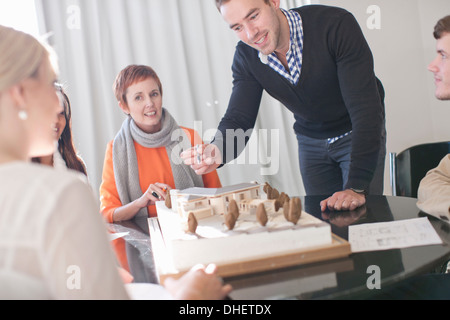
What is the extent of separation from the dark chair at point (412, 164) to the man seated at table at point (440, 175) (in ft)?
1.93

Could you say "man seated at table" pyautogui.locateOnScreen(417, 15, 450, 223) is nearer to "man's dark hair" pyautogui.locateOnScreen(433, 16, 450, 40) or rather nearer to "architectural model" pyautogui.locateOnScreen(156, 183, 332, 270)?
"man's dark hair" pyautogui.locateOnScreen(433, 16, 450, 40)

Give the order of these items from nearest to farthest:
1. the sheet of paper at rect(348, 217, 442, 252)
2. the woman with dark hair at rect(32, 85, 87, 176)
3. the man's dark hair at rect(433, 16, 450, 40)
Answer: the sheet of paper at rect(348, 217, 442, 252)
the man's dark hair at rect(433, 16, 450, 40)
the woman with dark hair at rect(32, 85, 87, 176)

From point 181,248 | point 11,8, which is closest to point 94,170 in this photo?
point 11,8

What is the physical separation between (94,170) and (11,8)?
1.29 m

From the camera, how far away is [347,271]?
1.03m

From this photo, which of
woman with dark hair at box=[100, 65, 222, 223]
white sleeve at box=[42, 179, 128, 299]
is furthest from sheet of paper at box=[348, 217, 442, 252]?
woman with dark hair at box=[100, 65, 222, 223]

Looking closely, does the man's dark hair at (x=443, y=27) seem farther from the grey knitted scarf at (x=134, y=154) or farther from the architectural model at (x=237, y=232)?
the grey knitted scarf at (x=134, y=154)

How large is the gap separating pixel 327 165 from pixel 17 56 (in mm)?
1780

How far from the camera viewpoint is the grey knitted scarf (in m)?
2.49

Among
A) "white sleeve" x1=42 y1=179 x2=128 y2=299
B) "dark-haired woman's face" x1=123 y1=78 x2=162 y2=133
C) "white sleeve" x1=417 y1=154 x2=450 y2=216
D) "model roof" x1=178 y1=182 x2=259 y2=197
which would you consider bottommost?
"white sleeve" x1=417 y1=154 x2=450 y2=216

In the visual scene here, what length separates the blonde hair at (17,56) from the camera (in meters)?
0.72

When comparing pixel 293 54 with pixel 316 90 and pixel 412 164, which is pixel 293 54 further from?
pixel 412 164

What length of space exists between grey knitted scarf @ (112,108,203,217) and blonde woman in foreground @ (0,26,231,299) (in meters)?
1.71
